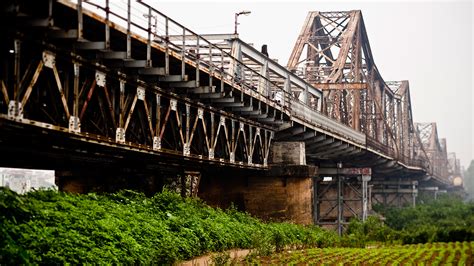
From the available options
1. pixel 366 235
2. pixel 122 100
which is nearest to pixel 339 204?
pixel 366 235

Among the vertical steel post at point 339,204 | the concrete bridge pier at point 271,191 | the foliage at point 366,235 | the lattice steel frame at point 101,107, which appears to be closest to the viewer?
the lattice steel frame at point 101,107

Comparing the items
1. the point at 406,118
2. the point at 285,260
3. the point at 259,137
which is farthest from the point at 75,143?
the point at 406,118

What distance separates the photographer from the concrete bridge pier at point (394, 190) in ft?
303

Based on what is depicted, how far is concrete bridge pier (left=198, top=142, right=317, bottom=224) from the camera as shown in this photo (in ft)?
115

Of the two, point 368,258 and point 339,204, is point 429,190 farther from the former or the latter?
point 368,258

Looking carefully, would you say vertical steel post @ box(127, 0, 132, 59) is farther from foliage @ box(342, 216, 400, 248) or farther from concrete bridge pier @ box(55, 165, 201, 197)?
foliage @ box(342, 216, 400, 248)

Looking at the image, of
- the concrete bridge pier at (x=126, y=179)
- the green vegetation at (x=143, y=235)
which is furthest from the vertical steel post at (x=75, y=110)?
the concrete bridge pier at (x=126, y=179)

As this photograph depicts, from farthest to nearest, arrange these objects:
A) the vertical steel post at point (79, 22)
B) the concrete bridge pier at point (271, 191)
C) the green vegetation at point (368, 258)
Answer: the concrete bridge pier at point (271, 191), the green vegetation at point (368, 258), the vertical steel post at point (79, 22)

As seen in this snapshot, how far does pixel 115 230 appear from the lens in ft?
53.6

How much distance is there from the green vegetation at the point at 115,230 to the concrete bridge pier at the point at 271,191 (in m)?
7.78

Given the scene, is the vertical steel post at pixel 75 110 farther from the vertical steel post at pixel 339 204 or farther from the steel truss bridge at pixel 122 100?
the vertical steel post at pixel 339 204

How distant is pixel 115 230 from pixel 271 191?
1970 cm

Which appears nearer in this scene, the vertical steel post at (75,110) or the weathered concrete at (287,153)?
the vertical steel post at (75,110)

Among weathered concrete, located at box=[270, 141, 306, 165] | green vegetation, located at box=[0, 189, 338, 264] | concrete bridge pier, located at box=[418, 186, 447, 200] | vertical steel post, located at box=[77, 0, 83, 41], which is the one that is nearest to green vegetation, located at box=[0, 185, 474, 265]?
green vegetation, located at box=[0, 189, 338, 264]
